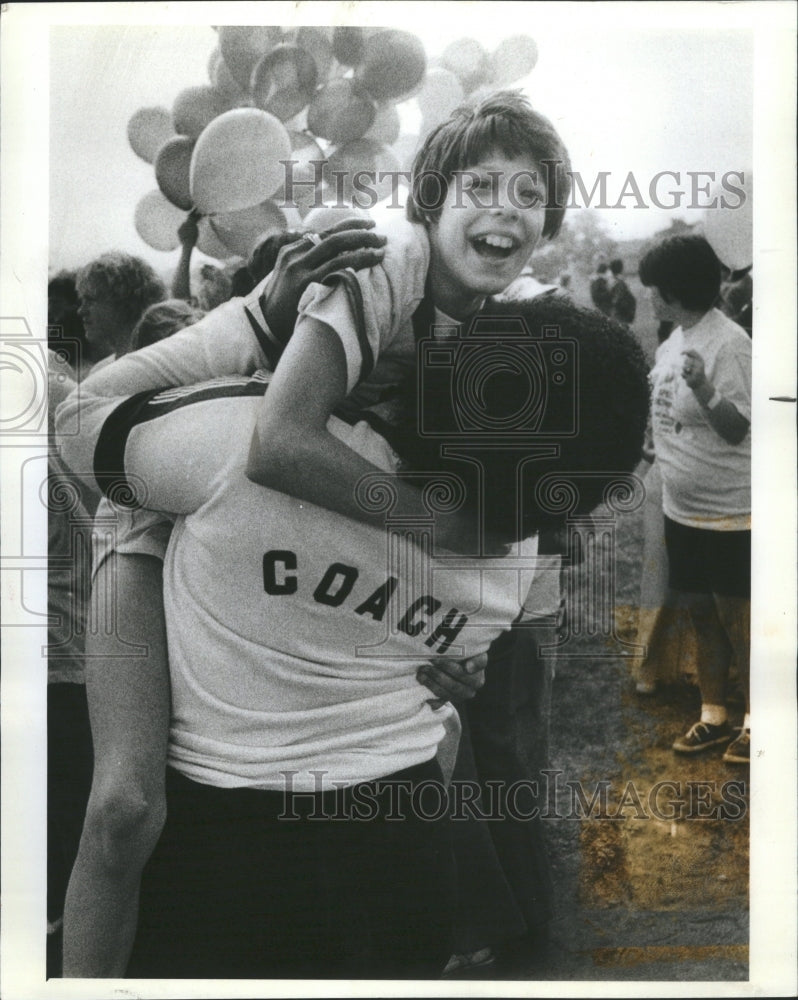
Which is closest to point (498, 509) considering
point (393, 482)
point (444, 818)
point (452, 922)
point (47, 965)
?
point (393, 482)

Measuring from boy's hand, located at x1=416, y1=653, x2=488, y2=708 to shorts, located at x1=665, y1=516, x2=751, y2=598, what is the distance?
19.4 inches

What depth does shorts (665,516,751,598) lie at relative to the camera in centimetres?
268

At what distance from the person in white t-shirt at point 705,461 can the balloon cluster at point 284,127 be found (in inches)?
24.3

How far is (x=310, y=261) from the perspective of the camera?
2625mm

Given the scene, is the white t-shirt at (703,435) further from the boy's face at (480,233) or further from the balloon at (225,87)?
the balloon at (225,87)

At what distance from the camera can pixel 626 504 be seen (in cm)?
266

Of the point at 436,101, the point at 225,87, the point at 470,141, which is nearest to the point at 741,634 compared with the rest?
the point at 470,141

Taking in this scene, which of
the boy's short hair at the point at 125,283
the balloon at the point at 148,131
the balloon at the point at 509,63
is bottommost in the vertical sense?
the boy's short hair at the point at 125,283

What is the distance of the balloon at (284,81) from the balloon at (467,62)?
31cm

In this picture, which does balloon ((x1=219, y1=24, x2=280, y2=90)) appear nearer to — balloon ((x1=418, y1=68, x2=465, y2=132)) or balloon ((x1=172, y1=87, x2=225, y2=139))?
balloon ((x1=172, y1=87, x2=225, y2=139))

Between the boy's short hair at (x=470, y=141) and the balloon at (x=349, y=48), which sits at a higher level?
the balloon at (x=349, y=48)

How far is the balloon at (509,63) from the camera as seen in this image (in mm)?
2641

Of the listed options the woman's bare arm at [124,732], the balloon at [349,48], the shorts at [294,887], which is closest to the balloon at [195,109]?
the balloon at [349,48]

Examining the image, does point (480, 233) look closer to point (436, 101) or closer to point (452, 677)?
point (436, 101)
